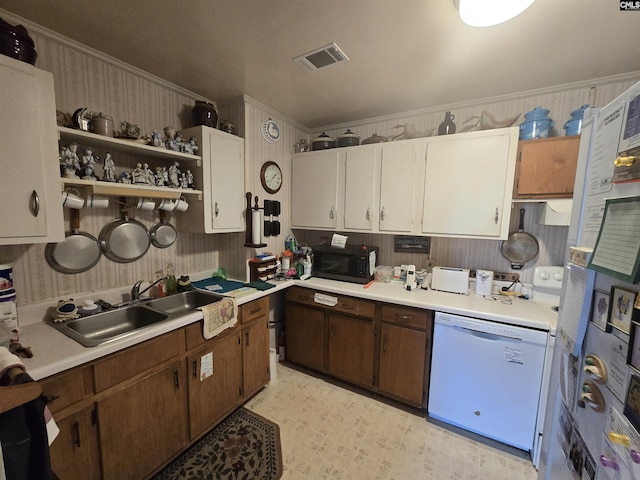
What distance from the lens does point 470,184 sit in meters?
2.03

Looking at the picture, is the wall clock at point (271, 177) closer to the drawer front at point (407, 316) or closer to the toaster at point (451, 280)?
the drawer front at point (407, 316)

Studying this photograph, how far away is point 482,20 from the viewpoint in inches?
45.5

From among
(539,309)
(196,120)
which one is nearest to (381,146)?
(196,120)

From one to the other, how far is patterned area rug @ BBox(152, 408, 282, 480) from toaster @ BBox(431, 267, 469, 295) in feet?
5.55

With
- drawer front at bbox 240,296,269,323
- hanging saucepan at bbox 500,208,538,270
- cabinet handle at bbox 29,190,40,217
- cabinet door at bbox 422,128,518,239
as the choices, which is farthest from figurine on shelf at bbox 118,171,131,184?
hanging saucepan at bbox 500,208,538,270

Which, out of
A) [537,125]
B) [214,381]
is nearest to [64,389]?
[214,381]

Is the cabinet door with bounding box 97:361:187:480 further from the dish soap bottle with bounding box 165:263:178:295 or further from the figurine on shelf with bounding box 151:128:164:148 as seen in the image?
the figurine on shelf with bounding box 151:128:164:148

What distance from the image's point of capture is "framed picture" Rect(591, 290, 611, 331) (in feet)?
2.07

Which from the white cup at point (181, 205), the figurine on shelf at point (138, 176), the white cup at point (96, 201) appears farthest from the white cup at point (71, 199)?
the white cup at point (181, 205)

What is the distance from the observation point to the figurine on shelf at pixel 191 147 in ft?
6.19

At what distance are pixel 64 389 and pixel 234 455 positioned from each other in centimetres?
107

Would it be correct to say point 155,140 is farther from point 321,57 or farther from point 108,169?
point 321,57

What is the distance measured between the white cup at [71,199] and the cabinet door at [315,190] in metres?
1.75

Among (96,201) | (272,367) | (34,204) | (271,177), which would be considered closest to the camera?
(34,204)
